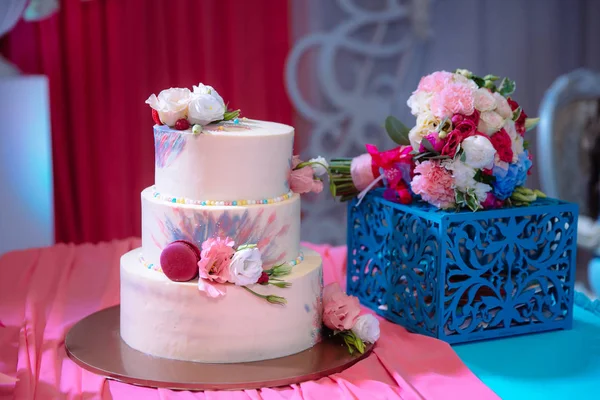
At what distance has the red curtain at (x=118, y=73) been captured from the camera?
339 centimetres

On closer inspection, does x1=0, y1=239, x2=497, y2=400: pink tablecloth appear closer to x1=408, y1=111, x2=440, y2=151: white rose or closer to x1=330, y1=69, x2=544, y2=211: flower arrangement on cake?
x1=330, y1=69, x2=544, y2=211: flower arrangement on cake

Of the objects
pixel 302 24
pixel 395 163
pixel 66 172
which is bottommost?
pixel 66 172

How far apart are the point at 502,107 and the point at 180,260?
2.92ft

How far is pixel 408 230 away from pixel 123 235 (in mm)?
1965

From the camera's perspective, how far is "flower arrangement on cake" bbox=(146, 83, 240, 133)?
1.73 m

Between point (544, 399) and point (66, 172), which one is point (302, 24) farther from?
point (544, 399)

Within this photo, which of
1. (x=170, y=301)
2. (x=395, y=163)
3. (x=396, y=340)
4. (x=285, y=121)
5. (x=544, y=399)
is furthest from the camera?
(x=285, y=121)

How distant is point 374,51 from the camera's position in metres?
3.92

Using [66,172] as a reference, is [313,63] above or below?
above

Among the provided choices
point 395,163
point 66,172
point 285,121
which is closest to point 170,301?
point 395,163

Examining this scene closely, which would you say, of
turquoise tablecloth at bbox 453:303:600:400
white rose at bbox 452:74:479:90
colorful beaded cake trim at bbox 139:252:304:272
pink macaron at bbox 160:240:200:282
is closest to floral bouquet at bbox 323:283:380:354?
colorful beaded cake trim at bbox 139:252:304:272

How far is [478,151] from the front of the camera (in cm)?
185

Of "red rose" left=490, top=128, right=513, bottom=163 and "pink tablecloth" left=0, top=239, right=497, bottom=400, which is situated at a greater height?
"red rose" left=490, top=128, right=513, bottom=163

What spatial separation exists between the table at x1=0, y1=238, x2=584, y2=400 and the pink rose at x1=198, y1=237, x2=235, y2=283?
0.25 m
